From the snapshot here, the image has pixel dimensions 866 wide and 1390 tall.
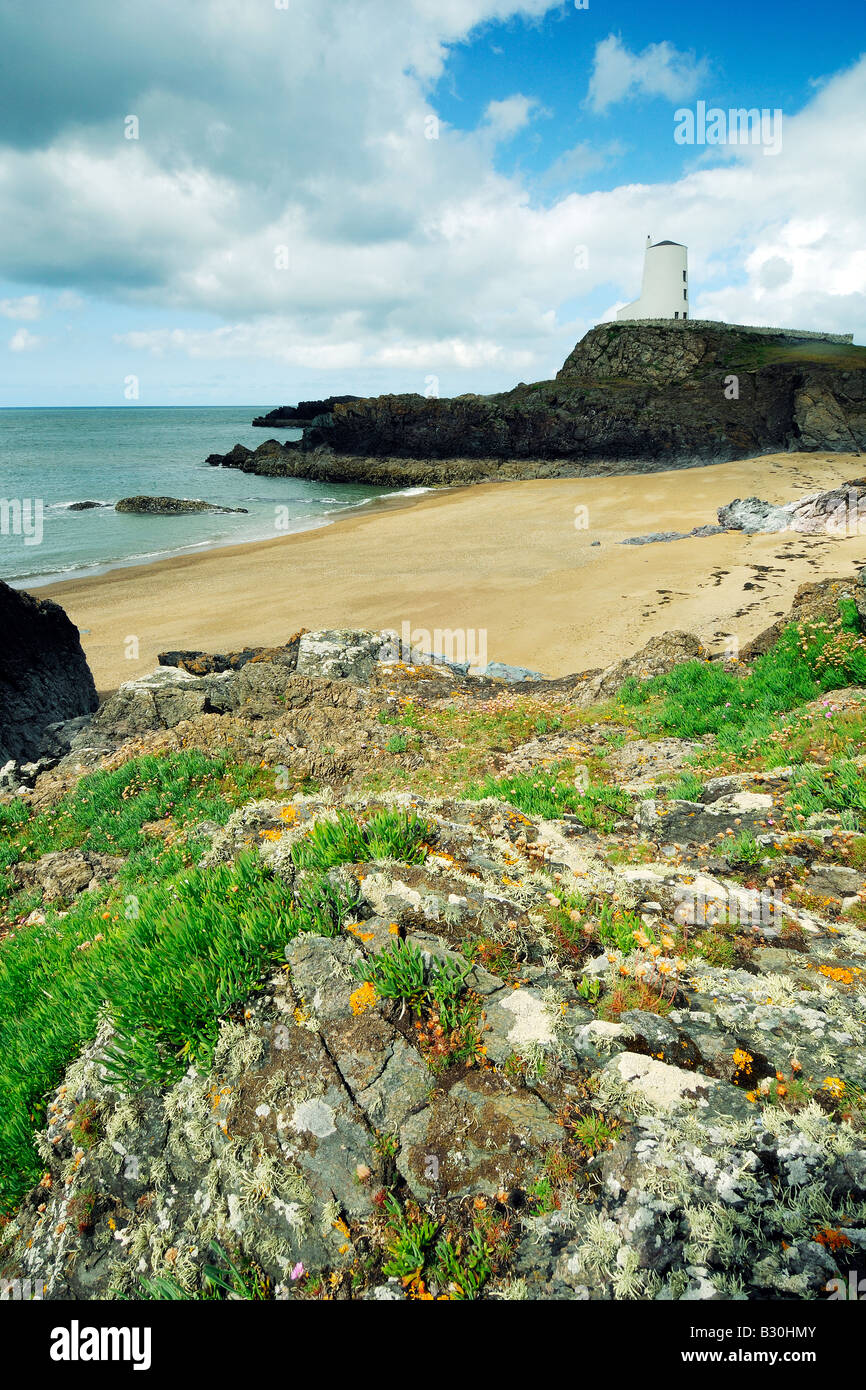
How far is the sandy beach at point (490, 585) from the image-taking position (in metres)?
21.0

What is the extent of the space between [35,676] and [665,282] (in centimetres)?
9960

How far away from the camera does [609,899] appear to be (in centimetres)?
423

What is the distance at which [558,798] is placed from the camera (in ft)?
22.4

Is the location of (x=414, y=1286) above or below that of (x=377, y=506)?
below

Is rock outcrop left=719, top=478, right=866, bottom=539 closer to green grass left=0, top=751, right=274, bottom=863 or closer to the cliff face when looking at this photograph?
green grass left=0, top=751, right=274, bottom=863

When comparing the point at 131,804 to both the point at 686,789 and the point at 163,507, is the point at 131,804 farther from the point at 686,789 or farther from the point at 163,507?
the point at 163,507

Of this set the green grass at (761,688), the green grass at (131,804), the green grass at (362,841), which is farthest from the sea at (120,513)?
the green grass at (362,841)

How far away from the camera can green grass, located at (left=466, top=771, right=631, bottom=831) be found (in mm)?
6257

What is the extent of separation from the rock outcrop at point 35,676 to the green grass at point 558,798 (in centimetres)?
983

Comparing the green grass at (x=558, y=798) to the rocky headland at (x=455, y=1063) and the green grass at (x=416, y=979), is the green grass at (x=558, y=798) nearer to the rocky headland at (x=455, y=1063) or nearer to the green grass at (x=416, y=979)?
the rocky headland at (x=455, y=1063)

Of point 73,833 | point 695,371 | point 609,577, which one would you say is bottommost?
point 73,833
